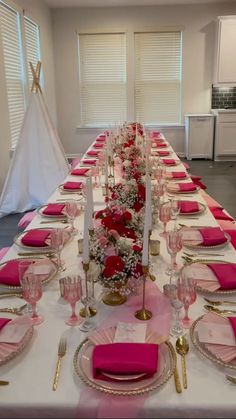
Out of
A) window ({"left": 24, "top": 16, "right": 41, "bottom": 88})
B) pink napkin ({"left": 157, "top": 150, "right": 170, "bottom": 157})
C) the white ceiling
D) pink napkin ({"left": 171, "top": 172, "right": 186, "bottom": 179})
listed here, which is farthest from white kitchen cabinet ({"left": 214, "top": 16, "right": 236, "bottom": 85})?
pink napkin ({"left": 171, "top": 172, "right": 186, "bottom": 179})

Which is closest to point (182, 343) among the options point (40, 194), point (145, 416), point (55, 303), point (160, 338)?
point (160, 338)

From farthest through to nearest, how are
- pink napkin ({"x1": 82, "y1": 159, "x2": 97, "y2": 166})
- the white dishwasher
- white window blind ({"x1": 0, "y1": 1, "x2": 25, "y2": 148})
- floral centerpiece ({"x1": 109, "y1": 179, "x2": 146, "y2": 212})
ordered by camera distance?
1. the white dishwasher
2. white window blind ({"x1": 0, "y1": 1, "x2": 25, "y2": 148})
3. pink napkin ({"x1": 82, "y1": 159, "x2": 97, "y2": 166})
4. floral centerpiece ({"x1": 109, "y1": 179, "x2": 146, "y2": 212})

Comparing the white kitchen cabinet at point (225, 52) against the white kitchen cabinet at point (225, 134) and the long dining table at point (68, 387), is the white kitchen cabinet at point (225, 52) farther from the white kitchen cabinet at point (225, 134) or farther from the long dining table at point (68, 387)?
the long dining table at point (68, 387)

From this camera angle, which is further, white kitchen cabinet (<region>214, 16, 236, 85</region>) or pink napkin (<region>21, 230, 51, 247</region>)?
white kitchen cabinet (<region>214, 16, 236, 85</region>)

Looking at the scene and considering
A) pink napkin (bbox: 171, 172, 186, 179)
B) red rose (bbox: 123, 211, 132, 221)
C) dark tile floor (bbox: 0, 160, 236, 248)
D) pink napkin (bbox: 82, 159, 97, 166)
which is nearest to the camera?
red rose (bbox: 123, 211, 132, 221)

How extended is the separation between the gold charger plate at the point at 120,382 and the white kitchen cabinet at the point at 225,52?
7176mm

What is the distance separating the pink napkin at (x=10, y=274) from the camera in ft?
4.92

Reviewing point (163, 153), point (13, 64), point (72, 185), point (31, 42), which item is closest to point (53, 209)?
point (72, 185)

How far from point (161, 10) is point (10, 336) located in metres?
7.59

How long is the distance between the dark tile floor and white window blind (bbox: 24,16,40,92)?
9.03 feet

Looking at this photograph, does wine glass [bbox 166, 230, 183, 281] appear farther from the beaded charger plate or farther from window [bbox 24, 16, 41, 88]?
window [bbox 24, 16, 41, 88]

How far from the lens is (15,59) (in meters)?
5.55

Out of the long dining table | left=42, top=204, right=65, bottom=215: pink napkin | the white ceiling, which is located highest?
the white ceiling

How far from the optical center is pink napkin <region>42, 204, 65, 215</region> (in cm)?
231
